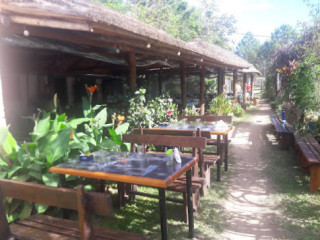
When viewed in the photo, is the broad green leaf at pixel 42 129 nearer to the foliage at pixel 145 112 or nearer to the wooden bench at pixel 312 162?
the foliage at pixel 145 112

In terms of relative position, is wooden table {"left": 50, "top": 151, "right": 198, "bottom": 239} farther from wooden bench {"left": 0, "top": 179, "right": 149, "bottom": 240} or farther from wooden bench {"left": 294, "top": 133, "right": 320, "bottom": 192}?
wooden bench {"left": 294, "top": 133, "right": 320, "bottom": 192}

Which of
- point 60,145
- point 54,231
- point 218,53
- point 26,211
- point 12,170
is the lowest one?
point 26,211

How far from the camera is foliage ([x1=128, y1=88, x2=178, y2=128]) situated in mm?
4895

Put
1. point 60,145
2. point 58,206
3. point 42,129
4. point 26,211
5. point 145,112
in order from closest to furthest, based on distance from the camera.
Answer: point 58,206 < point 26,211 < point 60,145 < point 42,129 < point 145,112

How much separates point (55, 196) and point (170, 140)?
1830 mm

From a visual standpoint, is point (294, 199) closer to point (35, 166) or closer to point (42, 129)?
point (35, 166)

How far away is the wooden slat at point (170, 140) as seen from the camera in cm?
306

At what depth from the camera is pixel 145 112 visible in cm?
486

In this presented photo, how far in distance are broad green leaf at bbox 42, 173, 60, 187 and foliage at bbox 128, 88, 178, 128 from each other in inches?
89.1

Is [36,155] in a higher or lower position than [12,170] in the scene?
higher

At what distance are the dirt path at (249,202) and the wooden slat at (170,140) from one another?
95cm

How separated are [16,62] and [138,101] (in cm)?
315

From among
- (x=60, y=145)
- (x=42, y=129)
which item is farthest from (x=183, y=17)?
(x=60, y=145)

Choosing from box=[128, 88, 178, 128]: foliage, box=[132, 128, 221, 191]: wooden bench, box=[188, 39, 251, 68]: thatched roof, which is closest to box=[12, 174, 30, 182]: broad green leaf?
box=[132, 128, 221, 191]: wooden bench
